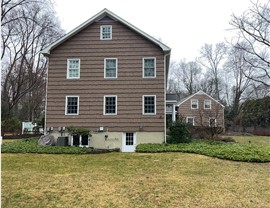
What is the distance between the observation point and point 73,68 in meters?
16.6

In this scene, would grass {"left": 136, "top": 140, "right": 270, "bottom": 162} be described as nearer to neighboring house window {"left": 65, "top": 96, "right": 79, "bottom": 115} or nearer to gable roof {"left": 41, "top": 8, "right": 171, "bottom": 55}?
neighboring house window {"left": 65, "top": 96, "right": 79, "bottom": 115}

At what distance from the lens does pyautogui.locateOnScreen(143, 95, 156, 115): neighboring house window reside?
16.1m

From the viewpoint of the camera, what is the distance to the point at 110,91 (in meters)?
16.3

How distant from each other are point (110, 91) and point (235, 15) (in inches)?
494

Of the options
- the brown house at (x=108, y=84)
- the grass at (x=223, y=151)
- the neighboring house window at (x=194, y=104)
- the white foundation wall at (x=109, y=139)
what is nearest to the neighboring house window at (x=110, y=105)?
the brown house at (x=108, y=84)

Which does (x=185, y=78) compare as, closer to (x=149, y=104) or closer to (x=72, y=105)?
(x=149, y=104)

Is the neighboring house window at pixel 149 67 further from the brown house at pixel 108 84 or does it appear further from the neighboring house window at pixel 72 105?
the neighboring house window at pixel 72 105

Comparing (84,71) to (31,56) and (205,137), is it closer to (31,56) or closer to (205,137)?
(205,137)

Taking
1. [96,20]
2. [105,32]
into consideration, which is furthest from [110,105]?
[96,20]

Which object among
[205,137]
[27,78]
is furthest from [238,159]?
[27,78]

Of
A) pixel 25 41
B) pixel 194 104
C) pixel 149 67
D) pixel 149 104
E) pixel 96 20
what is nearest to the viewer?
pixel 149 104

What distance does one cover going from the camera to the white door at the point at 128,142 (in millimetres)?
16016

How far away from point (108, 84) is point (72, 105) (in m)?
2.55

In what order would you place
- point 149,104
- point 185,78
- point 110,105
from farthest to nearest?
1. point 185,78
2. point 110,105
3. point 149,104
